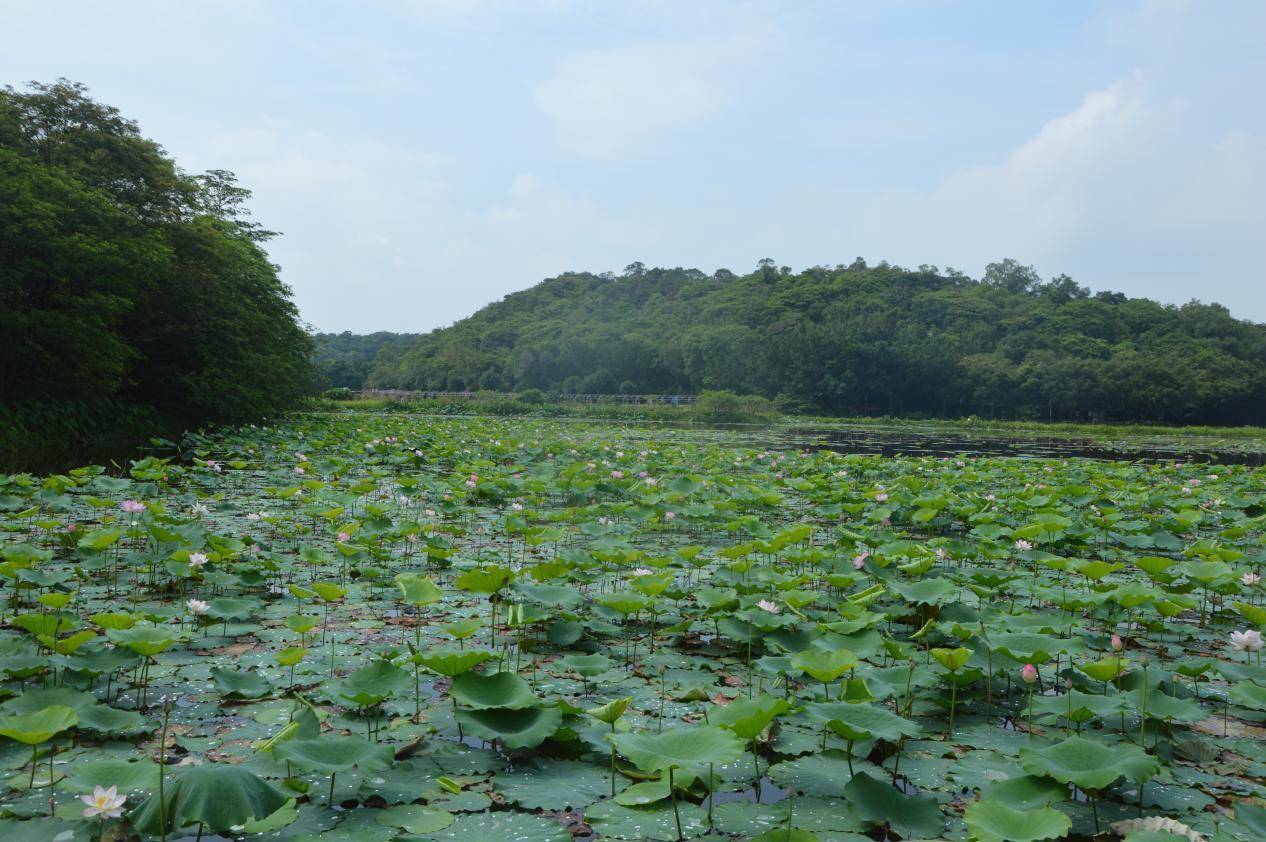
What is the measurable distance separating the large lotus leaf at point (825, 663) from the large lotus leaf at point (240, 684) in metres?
1.56

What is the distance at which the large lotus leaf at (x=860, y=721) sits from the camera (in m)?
1.75

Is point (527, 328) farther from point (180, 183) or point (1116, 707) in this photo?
point (1116, 707)

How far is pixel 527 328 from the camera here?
196 feet

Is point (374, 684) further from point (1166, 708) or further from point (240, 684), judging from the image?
point (1166, 708)

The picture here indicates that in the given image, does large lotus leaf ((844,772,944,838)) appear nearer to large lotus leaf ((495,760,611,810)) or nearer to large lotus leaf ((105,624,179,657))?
large lotus leaf ((495,760,611,810))

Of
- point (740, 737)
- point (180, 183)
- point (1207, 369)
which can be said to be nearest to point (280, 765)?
point (740, 737)

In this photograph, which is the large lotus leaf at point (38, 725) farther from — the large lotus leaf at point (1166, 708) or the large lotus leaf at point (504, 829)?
the large lotus leaf at point (1166, 708)

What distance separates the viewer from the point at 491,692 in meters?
1.97

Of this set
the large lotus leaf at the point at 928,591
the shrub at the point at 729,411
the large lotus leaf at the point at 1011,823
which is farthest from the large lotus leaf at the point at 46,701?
the shrub at the point at 729,411

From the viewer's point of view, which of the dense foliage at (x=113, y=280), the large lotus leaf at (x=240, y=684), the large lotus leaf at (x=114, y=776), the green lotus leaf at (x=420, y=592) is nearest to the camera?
the large lotus leaf at (x=114, y=776)

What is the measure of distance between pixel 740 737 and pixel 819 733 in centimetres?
53

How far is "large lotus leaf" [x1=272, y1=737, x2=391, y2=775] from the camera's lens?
5.16 ft

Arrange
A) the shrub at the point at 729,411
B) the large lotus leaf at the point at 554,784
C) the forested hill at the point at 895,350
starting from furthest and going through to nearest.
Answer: the forested hill at the point at 895,350, the shrub at the point at 729,411, the large lotus leaf at the point at 554,784

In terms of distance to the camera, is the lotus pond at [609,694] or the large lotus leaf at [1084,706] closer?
the lotus pond at [609,694]
